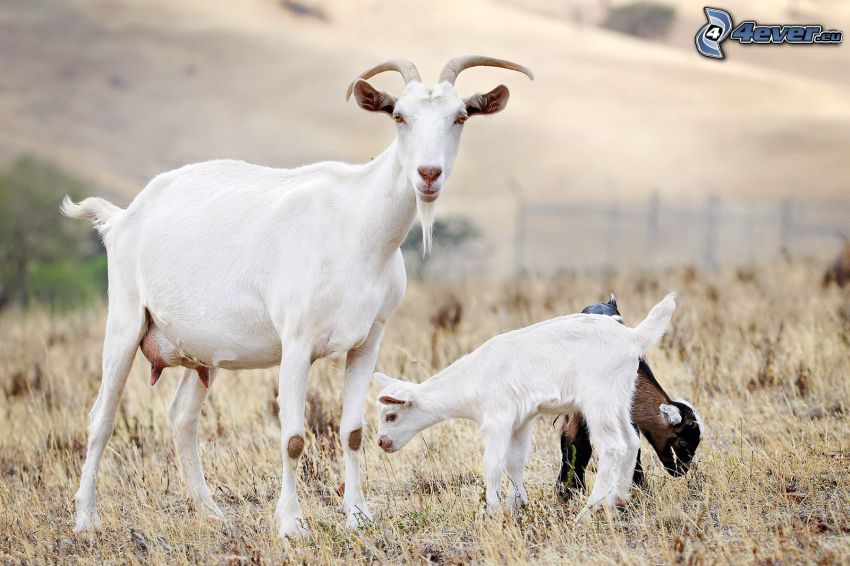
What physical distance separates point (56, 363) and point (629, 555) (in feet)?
31.9

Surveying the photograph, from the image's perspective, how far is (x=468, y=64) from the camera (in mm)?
6219

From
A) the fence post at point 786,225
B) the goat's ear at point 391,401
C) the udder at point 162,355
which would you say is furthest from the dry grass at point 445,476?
the fence post at point 786,225

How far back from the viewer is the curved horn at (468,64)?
6.03 m

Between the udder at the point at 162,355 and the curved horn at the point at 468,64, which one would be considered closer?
the curved horn at the point at 468,64

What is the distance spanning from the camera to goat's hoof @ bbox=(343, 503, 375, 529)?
20.5 ft

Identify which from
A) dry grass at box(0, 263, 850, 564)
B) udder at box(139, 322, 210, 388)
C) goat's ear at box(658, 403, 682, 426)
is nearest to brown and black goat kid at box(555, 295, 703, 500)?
goat's ear at box(658, 403, 682, 426)

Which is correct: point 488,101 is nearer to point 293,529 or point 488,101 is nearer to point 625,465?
point 625,465

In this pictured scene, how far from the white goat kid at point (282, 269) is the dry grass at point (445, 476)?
14.5 inches

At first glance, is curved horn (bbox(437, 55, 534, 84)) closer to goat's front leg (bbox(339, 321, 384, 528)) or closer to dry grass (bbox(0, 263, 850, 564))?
goat's front leg (bbox(339, 321, 384, 528))

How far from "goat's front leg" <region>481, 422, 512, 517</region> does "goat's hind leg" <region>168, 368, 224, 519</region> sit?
207cm

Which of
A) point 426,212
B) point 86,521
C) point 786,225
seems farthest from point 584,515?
point 786,225

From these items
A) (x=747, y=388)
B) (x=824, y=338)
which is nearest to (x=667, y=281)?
(x=824, y=338)

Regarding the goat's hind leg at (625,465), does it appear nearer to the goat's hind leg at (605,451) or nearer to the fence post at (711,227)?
the goat's hind leg at (605,451)

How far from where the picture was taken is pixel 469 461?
7.41 metres
